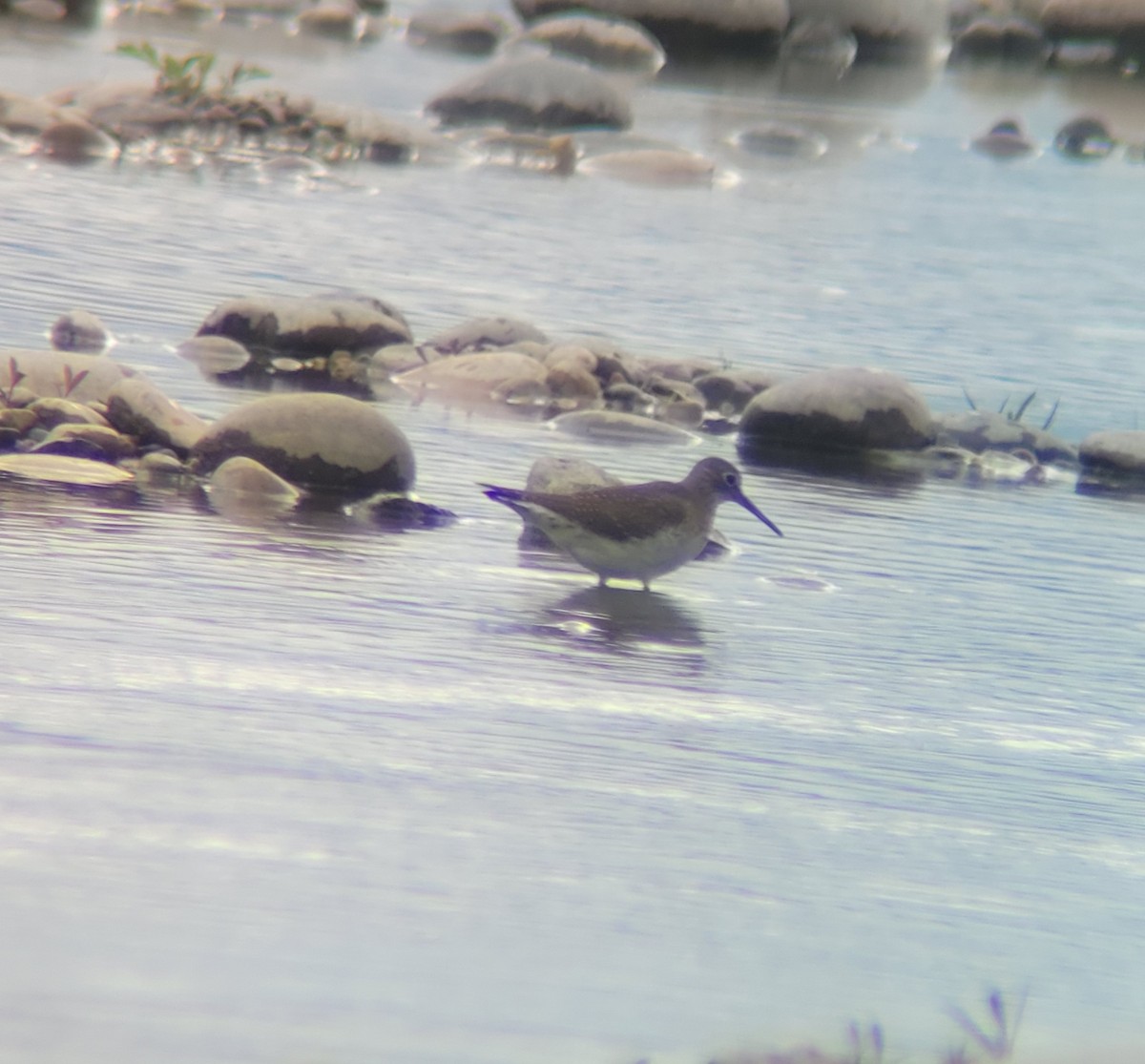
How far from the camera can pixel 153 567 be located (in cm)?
551

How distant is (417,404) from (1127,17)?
90.8ft

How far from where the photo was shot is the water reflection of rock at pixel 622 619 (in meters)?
5.43

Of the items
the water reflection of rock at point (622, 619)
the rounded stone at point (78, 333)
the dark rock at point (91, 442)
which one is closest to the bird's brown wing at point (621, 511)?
the water reflection of rock at point (622, 619)

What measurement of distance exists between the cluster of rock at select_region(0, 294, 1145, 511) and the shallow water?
0.25 meters

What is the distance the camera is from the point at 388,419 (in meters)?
7.04

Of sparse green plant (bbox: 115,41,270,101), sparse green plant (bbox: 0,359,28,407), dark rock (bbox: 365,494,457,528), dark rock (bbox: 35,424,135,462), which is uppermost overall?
sparse green plant (bbox: 115,41,270,101)

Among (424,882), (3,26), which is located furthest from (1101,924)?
(3,26)

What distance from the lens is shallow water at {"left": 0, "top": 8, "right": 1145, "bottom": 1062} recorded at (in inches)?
129

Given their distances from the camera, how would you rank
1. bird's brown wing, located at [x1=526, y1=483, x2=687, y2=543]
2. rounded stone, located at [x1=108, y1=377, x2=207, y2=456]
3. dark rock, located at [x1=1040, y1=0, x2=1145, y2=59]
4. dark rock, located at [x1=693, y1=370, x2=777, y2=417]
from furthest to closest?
dark rock, located at [x1=1040, y1=0, x2=1145, y2=59] < dark rock, located at [x1=693, y1=370, x2=777, y2=417] < rounded stone, located at [x1=108, y1=377, x2=207, y2=456] < bird's brown wing, located at [x1=526, y1=483, x2=687, y2=543]

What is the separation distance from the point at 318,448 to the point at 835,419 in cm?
249

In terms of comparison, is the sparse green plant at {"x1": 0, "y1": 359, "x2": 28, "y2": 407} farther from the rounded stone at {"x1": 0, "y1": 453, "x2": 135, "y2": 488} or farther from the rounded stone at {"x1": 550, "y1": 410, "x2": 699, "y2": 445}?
the rounded stone at {"x1": 550, "y1": 410, "x2": 699, "y2": 445}

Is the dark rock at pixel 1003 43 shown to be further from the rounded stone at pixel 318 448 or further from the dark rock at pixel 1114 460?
the rounded stone at pixel 318 448

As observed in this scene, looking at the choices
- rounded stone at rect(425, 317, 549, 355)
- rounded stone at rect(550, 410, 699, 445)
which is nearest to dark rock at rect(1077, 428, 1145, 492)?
rounded stone at rect(550, 410, 699, 445)

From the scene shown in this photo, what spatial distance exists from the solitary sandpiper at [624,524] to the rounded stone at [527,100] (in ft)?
45.0
